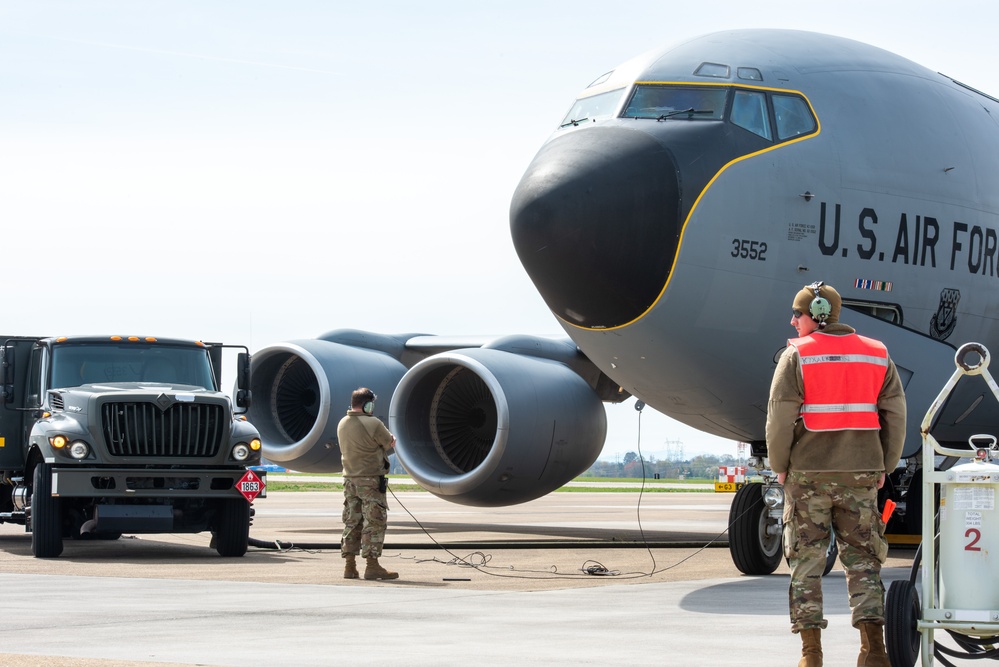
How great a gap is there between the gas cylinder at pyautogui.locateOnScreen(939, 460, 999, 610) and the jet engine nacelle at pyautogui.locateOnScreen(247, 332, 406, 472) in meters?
12.9

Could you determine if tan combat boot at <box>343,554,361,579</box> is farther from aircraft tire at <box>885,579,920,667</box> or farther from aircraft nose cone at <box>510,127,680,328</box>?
aircraft tire at <box>885,579,920,667</box>

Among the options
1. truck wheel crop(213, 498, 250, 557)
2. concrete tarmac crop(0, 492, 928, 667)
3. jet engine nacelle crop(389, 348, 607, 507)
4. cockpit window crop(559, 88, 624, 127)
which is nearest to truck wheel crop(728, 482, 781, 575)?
concrete tarmac crop(0, 492, 928, 667)

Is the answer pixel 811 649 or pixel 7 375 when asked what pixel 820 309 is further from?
pixel 7 375

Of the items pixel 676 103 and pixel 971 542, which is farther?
pixel 676 103

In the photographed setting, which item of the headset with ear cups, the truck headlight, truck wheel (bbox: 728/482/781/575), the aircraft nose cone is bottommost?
truck wheel (bbox: 728/482/781/575)

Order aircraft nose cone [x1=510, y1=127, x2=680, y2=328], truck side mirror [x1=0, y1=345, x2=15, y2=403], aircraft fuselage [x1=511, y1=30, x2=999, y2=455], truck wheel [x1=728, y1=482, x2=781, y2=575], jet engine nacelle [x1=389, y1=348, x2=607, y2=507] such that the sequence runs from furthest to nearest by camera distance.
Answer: jet engine nacelle [x1=389, y1=348, x2=607, y2=507], truck side mirror [x1=0, y1=345, x2=15, y2=403], truck wheel [x1=728, y1=482, x2=781, y2=575], aircraft fuselage [x1=511, y1=30, x2=999, y2=455], aircraft nose cone [x1=510, y1=127, x2=680, y2=328]

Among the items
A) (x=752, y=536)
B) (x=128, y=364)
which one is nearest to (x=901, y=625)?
(x=752, y=536)

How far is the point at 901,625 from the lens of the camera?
6605mm

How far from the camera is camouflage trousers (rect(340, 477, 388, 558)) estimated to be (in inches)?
478

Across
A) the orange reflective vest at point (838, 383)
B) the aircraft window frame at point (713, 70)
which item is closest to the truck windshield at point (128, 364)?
the aircraft window frame at point (713, 70)

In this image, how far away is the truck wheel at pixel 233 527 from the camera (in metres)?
14.9

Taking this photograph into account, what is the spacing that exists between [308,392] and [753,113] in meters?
9.68

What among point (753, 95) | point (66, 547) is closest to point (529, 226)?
point (753, 95)

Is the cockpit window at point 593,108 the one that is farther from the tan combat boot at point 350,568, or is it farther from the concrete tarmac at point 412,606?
the tan combat boot at point 350,568
